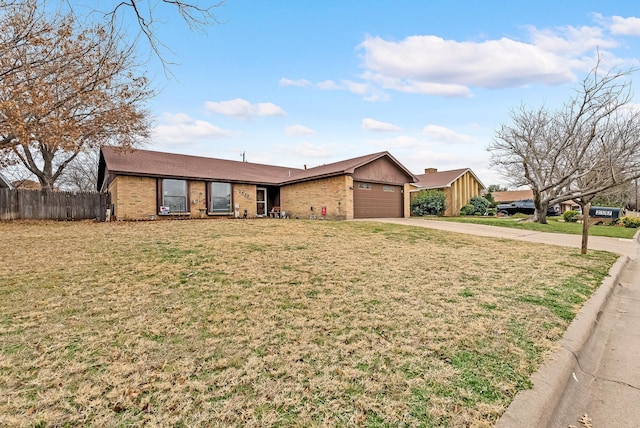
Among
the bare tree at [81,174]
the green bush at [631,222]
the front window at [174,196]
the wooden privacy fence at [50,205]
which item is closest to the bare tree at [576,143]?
the green bush at [631,222]

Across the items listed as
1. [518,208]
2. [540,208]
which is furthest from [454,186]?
[518,208]

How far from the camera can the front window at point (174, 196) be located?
15352 millimetres

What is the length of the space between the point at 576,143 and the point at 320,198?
52.7ft

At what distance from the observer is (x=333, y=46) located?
10062 millimetres

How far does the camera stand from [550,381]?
2.31 metres

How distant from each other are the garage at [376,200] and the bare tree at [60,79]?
10.9 m

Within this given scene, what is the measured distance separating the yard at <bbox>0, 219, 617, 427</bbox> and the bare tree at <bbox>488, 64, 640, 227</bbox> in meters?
15.3

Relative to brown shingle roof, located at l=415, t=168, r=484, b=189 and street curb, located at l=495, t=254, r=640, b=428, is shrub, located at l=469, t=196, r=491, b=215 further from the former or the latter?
street curb, located at l=495, t=254, r=640, b=428

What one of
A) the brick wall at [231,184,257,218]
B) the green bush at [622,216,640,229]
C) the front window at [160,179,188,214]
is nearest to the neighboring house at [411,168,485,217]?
the green bush at [622,216,640,229]

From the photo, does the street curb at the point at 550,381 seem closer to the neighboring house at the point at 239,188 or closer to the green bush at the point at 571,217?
the neighboring house at the point at 239,188

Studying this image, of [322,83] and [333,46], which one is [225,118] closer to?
[322,83]

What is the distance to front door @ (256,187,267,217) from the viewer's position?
19531 mm

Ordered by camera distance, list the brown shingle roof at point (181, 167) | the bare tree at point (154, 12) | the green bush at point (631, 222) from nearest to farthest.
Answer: the bare tree at point (154, 12) → the brown shingle roof at point (181, 167) → the green bush at point (631, 222)

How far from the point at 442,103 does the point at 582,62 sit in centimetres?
731
